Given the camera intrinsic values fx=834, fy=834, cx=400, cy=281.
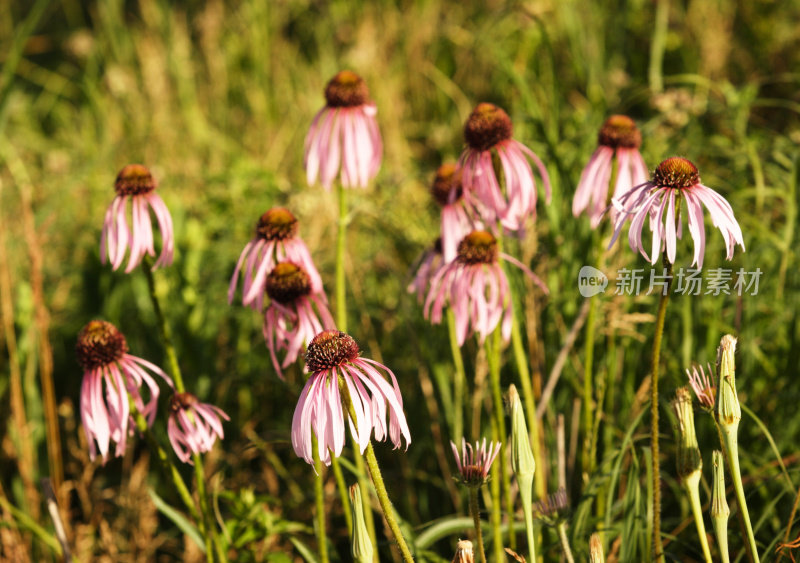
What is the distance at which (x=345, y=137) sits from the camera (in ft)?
7.02

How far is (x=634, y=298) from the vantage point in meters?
2.51

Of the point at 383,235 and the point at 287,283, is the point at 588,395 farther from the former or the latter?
the point at 383,235

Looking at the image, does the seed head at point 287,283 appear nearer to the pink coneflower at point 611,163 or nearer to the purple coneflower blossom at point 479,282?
the purple coneflower blossom at point 479,282

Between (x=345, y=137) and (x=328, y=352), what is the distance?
0.98 m

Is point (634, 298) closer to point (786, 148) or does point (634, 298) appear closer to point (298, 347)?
point (786, 148)

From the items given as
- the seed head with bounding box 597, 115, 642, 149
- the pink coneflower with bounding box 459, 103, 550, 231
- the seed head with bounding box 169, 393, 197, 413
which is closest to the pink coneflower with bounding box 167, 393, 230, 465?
the seed head with bounding box 169, 393, 197, 413

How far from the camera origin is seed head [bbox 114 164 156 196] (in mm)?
1854

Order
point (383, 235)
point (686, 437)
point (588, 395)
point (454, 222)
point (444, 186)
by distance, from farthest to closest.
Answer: point (383, 235)
point (444, 186)
point (454, 222)
point (588, 395)
point (686, 437)

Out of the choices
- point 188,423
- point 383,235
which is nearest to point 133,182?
point 188,423

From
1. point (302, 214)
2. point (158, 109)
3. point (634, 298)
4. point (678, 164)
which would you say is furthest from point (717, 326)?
point (158, 109)

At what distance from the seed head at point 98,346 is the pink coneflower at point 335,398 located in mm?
557

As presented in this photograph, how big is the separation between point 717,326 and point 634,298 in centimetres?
25

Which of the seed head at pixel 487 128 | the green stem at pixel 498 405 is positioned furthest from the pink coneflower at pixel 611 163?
the green stem at pixel 498 405

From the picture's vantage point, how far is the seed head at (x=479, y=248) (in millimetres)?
1846
